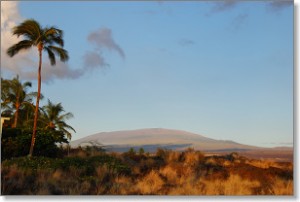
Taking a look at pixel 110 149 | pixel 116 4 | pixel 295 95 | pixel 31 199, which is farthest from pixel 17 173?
pixel 295 95

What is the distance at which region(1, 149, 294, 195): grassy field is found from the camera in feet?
36.7

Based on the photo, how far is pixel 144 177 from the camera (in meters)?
12.9

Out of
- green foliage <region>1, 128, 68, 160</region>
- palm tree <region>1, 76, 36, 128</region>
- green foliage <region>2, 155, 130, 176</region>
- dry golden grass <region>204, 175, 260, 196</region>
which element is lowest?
dry golden grass <region>204, 175, 260, 196</region>

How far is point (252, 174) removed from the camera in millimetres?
12531

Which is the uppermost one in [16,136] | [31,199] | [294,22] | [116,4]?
[116,4]

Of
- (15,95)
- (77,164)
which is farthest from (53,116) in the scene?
(77,164)

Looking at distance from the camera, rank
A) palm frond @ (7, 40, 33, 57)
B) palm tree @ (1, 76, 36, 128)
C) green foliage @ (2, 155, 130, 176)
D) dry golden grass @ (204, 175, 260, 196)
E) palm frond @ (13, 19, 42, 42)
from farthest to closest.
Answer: palm tree @ (1, 76, 36, 128) < palm frond @ (13, 19, 42, 42) < palm frond @ (7, 40, 33, 57) < green foliage @ (2, 155, 130, 176) < dry golden grass @ (204, 175, 260, 196)

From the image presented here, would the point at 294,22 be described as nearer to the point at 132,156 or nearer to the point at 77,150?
the point at 132,156

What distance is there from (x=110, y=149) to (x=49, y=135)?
4.86 meters

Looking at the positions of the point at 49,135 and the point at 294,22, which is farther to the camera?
the point at 49,135

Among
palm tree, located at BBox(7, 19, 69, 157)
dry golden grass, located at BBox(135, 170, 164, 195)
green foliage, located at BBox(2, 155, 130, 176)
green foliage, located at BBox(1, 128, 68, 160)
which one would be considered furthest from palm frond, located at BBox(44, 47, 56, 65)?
dry golden grass, located at BBox(135, 170, 164, 195)

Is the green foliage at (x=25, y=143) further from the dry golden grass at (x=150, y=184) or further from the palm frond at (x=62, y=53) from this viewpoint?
the dry golden grass at (x=150, y=184)

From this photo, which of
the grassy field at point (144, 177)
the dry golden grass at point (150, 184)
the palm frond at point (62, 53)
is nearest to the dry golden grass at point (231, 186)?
the grassy field at point (144, 177)

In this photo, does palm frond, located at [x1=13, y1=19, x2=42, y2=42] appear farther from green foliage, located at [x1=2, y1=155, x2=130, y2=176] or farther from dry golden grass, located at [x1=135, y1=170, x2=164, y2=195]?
dry golden grass, located at [x1=135, y1=170, x2=164, y2=195]
